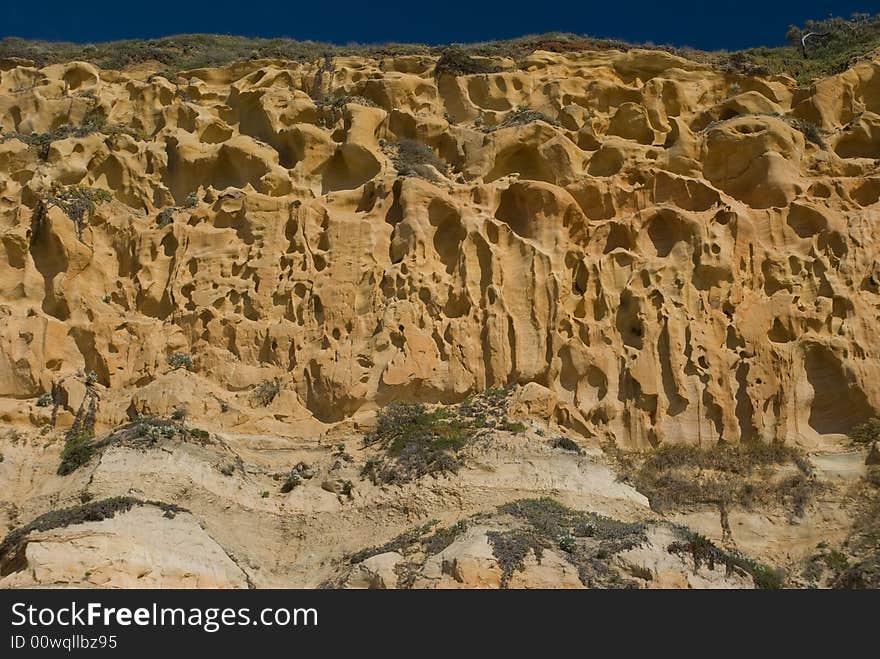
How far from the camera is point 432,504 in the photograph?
17.3m

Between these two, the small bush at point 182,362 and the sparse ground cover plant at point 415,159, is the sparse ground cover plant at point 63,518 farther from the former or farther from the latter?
the sparse ground cover plant at point 415,159

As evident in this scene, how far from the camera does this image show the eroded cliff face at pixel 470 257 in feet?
64.0

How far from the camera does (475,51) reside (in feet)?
90.0

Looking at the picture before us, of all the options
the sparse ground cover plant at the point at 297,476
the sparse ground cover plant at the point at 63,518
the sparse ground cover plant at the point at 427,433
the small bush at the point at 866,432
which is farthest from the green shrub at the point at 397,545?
the small bush at the point at 866,432

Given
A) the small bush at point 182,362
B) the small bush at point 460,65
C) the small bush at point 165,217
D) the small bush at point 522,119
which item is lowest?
the small bush at point 182,362

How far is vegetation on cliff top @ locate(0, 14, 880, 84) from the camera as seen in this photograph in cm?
2562

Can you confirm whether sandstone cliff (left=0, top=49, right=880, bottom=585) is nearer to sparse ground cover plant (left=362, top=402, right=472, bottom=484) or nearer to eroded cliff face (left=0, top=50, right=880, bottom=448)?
eroded cliff face (left=0, top=50, right=880, bottom=448)

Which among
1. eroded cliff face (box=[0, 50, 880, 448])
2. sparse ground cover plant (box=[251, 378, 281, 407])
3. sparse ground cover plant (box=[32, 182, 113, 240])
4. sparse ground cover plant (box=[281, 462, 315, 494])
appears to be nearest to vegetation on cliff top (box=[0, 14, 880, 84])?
eroded cliff face (box=[0, 50, 880, 448])

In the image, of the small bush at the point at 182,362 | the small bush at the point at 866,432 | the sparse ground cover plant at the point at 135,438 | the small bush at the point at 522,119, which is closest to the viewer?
the sparse ground cover plant at the point at 135,438

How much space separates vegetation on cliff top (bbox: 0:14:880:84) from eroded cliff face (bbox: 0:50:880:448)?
3.55ft

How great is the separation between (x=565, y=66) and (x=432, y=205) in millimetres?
6563

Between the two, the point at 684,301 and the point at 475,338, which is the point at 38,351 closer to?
the point at 475,338

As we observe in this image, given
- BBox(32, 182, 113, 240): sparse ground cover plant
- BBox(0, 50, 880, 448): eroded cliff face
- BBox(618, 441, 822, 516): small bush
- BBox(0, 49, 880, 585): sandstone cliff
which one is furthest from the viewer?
BBox(32, 182, 113, 240): sparse ground cover plant

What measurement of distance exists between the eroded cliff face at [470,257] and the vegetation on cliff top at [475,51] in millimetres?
1083
